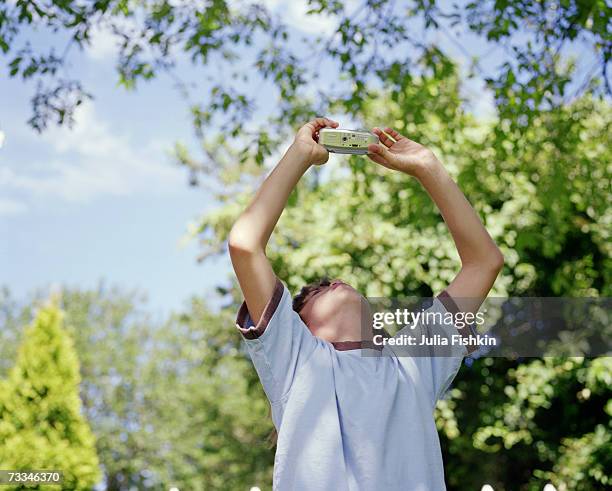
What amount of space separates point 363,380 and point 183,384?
16.8 metres

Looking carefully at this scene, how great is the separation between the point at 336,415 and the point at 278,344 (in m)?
0.14

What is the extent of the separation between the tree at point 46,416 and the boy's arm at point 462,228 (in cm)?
783

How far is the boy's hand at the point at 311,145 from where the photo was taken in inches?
50.8

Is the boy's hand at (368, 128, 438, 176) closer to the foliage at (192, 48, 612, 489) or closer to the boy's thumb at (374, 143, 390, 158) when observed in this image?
the boy's thumb at (374, 143, 390, 158)

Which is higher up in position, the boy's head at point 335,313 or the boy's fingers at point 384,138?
the boy's fingers at point 384,138

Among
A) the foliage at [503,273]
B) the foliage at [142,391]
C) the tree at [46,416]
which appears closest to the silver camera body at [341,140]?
the foliage at [503,273]

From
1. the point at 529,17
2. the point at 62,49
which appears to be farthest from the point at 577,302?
the point at 62,49

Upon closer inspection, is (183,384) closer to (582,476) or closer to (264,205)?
(582,476)

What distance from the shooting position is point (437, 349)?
129 cm

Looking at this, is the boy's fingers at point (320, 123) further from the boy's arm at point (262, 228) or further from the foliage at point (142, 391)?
the foliage at point (142, 391)

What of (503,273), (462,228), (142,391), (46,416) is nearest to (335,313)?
(462,228)

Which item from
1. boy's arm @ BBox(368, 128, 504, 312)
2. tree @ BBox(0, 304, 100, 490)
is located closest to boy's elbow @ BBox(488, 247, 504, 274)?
boy's arm @ BBox(368, 128, 504, 312)

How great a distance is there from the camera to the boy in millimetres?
1133

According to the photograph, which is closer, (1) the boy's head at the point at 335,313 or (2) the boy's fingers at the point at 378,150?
(1) the boy's head at the point at 335,313
